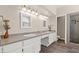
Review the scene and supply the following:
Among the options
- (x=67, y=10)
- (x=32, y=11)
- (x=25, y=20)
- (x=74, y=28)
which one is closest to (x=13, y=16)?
(x=25, y=20)

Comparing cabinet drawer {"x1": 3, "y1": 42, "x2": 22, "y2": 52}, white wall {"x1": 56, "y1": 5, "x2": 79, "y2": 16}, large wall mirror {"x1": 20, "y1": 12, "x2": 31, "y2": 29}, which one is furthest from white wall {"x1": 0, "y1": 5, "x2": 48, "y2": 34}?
white wall {"x1": 56, "y1": 5, "x2": 79, "y2": 16}

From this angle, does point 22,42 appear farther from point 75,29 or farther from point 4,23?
point 75,29

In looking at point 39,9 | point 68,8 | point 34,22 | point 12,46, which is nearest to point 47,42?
point 34,22

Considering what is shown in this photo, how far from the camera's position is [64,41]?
6.03 metres

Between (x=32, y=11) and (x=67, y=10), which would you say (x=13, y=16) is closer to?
(x=32, y=11)

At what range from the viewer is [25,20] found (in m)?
3.49

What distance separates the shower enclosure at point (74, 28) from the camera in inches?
222

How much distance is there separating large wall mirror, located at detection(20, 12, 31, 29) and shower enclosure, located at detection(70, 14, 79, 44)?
322cm

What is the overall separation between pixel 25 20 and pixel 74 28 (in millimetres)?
3496

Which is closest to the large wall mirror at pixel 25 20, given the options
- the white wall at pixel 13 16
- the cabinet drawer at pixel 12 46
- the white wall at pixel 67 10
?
the white wall at pixel 13 16

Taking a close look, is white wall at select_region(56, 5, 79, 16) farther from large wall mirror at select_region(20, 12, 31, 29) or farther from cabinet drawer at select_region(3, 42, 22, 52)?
cabinet drawer at select_region(3, 42, 22, 52)

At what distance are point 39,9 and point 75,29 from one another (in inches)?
111

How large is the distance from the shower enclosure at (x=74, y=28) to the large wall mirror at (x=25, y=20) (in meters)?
3.22

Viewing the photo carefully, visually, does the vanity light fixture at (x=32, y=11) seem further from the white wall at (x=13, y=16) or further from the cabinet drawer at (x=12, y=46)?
the cabinet drawer at (x=12, y=46)
